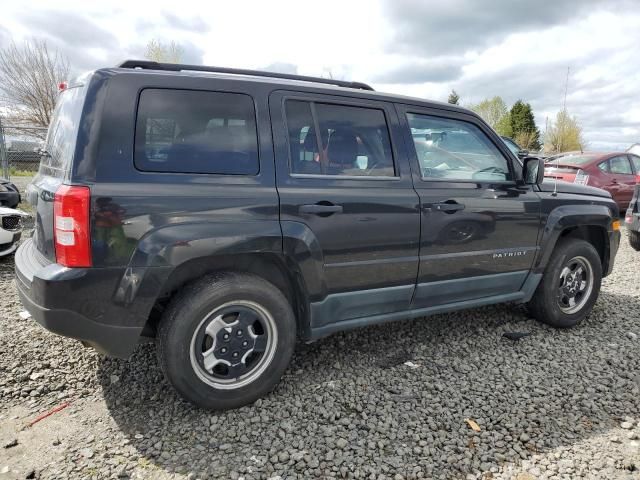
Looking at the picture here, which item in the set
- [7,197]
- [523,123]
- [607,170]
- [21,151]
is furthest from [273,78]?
[523,123]

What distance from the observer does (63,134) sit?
2.51 meters

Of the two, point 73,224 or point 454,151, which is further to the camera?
point 454,151

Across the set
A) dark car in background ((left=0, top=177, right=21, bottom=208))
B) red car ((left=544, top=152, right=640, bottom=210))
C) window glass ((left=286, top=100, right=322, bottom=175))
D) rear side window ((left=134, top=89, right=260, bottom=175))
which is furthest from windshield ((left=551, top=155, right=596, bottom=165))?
dark car in background ((left=0, top=177, right=21, bottom=208))

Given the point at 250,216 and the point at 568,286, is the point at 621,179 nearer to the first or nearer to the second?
the point at 568,286

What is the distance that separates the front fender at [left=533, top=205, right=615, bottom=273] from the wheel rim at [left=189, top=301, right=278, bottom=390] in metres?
→ 2.42

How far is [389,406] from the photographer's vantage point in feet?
9.05

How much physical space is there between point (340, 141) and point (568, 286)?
8.63 feet

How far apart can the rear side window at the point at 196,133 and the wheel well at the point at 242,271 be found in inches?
20.0

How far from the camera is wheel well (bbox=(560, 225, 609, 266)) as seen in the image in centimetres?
413

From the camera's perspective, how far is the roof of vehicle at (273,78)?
252cm

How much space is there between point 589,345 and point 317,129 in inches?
114

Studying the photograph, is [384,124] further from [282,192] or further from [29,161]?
[29,161]

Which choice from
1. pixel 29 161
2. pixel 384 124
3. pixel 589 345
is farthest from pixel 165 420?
pixel 29 161

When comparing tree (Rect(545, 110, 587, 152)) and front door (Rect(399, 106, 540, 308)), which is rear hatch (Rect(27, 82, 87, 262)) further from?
tree (Rect(545, 110, 587, 152))
